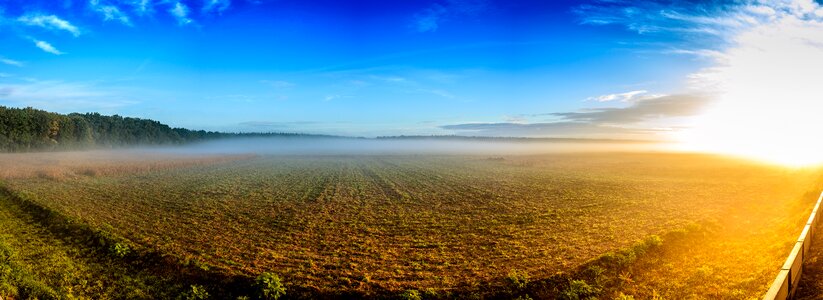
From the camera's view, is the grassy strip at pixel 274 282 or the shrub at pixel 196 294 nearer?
the grassy strip at pixel 274 282

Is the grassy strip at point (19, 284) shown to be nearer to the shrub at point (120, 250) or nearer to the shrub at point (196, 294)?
the shrub at point (120, 250)

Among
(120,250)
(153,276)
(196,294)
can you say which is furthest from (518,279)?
(120,250)

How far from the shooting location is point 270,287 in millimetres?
12359

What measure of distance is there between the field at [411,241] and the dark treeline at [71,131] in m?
92.4

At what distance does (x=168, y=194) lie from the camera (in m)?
31.8

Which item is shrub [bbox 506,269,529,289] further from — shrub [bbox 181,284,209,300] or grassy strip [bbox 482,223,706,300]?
shrub [bbox 181,284,209,300]

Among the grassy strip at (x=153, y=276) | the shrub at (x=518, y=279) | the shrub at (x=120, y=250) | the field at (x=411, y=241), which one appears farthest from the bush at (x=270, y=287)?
the shrub at (x=120, y=250)

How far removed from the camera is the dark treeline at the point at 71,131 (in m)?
102

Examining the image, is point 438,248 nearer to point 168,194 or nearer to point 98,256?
point 98,256

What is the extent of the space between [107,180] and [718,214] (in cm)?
4938

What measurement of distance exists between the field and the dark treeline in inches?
3639

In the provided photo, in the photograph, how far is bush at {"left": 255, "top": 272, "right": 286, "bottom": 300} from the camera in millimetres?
12195

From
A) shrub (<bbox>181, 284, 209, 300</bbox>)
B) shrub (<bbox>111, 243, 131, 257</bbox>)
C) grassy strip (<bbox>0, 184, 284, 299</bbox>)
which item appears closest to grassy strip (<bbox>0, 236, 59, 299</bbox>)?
grassy strip (<bbox>0, 184, 284, 299</bbox>)

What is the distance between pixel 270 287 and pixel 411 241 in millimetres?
6874
